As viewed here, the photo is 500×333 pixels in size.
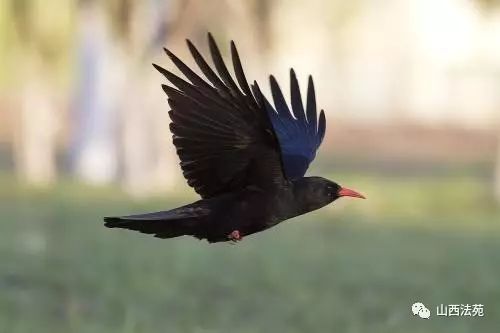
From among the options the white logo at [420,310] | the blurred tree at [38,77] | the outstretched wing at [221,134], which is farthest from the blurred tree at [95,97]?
the outstretched wing at [221,134]

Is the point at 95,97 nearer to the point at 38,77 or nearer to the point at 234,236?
the point at 38,77

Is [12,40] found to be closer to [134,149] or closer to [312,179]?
[134,149]

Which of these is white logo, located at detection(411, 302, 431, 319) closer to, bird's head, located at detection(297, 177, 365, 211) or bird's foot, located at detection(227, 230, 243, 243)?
bird's head, located at detection(297, 177, 365, 211)

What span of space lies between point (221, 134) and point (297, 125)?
1.05 metres

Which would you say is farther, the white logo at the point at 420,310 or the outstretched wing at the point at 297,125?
the white logo at the point at 420,310

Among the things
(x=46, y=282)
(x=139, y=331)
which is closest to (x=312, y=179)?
(x=139, y=331)

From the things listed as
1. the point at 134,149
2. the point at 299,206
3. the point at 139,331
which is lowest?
the point at 139,331

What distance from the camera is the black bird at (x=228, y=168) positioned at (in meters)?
3.27

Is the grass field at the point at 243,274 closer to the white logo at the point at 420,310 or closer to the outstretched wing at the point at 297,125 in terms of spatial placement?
the white logo at the point at 420,310

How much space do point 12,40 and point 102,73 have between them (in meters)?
1.68

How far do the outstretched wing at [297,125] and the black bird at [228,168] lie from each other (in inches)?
23.2

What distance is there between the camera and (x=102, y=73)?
15.2m

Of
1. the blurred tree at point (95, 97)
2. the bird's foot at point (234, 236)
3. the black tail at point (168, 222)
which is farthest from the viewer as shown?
the blurred tree at point (95, 97)

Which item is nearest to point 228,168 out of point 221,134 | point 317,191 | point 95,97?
point 221,134
